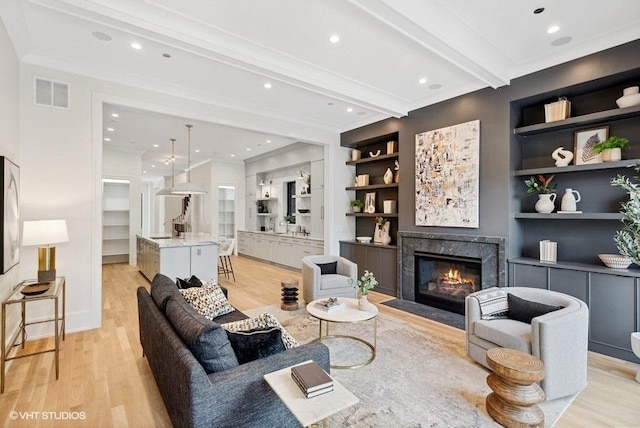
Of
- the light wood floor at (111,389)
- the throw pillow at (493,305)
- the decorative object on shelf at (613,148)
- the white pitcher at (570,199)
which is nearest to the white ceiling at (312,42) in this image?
the decorative object on shelf at (613,148)

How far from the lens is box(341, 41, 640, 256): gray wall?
124 inches

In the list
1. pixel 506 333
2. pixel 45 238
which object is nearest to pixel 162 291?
pixel 45 238

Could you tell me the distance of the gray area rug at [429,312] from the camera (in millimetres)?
4070

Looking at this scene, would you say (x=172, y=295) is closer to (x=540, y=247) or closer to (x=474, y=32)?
(x=474, y=32)

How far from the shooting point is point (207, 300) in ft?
9.57

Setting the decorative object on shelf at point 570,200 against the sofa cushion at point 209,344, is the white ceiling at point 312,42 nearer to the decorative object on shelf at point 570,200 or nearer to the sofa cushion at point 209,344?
the decorative object on shelf at point 570,200

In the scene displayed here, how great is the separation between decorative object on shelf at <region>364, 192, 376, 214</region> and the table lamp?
4.59 meters

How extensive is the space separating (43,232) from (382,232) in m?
4.73

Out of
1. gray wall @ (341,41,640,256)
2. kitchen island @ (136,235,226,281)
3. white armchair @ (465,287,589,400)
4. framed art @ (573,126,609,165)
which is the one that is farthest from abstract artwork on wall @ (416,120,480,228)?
kitchen island @ (136,235,226,281)

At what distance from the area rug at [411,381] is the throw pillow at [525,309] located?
Result: 0.62 meters

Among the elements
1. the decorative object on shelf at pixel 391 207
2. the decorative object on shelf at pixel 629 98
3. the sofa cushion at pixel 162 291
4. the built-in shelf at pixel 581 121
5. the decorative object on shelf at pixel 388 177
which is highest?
the decorative object on shelf at pixel 629 98

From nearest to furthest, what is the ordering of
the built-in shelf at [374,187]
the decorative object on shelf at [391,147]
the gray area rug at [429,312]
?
the gray area rug at [429,312] → the built-in shelf at [374,187] → the decorative object on shelf at [391,147]

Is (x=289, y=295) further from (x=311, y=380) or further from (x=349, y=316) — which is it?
(x=311, y=380)

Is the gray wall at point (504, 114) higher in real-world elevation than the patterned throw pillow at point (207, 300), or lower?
higher
